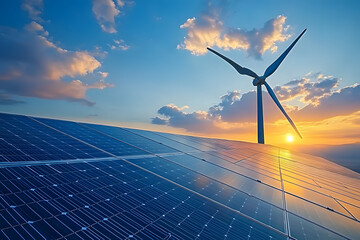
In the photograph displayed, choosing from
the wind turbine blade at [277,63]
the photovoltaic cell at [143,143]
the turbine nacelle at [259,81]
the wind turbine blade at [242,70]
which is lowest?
the photovoltaic cell at [143,143]

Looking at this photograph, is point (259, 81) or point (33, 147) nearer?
point (33, 147)

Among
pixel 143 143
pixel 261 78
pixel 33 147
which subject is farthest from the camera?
pixel 261 78

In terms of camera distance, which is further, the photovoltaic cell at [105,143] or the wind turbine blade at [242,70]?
the wind turbine blade at [242,70]

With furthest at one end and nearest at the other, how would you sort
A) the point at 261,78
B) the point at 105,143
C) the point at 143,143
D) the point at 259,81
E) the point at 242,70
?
1. the point at 259,81
2. the point at 261,78
3. the point at 242,70
4. the point at 143,143
5. the point at 105,143

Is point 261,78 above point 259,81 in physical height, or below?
above

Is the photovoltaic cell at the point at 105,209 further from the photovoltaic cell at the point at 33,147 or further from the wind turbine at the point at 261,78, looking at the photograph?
the wind turbine at the point at 261,78

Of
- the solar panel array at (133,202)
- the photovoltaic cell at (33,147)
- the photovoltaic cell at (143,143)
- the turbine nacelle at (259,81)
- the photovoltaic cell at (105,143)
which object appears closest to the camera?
the solar panel array at (133,202)

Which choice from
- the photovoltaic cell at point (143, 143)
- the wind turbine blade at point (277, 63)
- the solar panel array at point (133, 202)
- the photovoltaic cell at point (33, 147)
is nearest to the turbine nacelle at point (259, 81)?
the wind turbine blade at point (277, 63)

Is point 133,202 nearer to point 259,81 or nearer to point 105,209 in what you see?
point 105,209

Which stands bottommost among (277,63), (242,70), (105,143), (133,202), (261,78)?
(133,202)

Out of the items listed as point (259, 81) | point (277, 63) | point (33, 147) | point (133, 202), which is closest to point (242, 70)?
point (259, 81)

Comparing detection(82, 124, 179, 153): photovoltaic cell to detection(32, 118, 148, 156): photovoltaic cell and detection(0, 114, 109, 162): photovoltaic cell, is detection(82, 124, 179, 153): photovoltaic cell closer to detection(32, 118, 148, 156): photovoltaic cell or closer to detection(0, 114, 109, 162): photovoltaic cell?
detection(32, 118, 148, 156): photovoltaic cell
